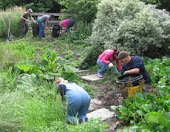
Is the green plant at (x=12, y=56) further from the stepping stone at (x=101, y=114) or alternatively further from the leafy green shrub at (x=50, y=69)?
the stepping stone at (x=101, y=114)

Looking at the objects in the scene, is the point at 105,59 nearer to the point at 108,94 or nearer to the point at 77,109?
the point at 108,94

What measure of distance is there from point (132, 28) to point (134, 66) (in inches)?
85.5

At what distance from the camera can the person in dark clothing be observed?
4.80 metres

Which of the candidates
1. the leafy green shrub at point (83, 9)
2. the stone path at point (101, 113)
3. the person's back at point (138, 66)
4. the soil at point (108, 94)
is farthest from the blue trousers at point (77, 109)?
the leafy green shrub at point (83, 9)

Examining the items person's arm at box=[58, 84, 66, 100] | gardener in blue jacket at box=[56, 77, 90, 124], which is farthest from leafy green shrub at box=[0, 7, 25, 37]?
gardener in blue jacket at box=[56, 77, 90, 124]

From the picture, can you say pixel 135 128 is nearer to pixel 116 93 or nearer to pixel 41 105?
pixel 41 105

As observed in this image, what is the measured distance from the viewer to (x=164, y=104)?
12.8 ft

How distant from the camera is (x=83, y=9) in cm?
1213

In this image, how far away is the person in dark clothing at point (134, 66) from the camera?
480 cm

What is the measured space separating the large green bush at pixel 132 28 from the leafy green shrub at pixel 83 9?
12.2 ft

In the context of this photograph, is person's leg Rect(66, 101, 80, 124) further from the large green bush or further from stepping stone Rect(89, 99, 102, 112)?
the large green bush

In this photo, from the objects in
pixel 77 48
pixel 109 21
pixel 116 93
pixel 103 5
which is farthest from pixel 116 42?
pixel 77 48

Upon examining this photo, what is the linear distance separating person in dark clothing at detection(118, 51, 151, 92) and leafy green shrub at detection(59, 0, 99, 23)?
700 cm

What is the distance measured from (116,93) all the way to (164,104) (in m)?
1.59
